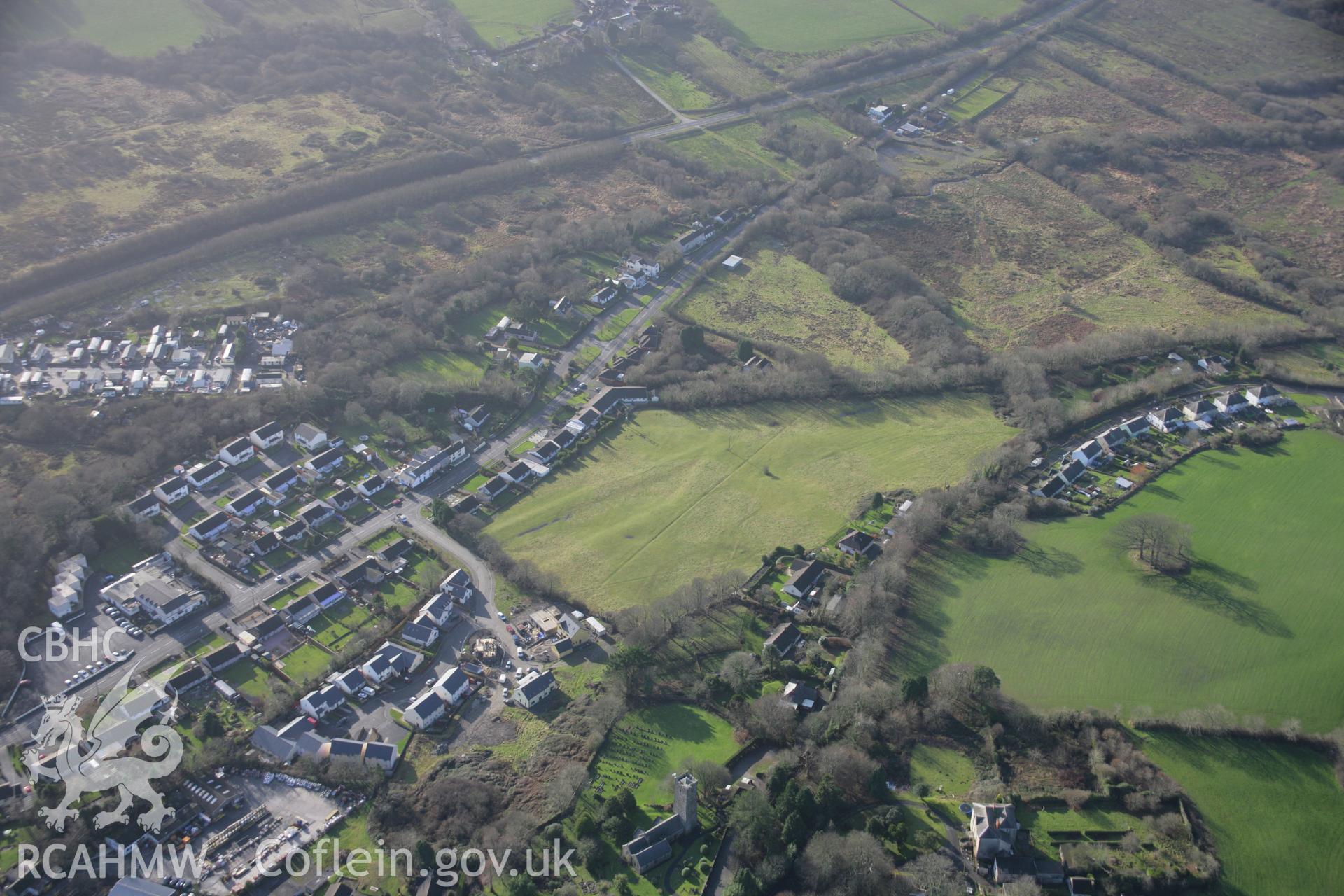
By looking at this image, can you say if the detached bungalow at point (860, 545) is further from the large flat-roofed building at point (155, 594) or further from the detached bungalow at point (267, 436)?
the detached bungalow at point (267, 436)

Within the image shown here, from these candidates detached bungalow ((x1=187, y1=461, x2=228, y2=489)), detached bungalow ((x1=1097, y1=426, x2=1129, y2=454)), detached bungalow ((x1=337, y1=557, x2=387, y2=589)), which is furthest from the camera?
detached bungalow ((x1=1097, y1=426, x2=1129, y2=454))

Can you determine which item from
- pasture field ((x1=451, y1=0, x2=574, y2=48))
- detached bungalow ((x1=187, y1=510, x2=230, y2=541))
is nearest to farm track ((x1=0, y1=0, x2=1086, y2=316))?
pasture field ((x1=451, y1=0, x2=574, y2=48))

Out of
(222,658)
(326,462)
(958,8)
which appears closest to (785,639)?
(222,658)

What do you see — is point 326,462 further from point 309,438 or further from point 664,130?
point 664,130

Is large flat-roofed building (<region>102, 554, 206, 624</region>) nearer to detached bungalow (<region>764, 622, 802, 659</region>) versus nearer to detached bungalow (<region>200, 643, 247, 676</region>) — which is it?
detached bungalow (<region>200, 643, 247, 676</region>)

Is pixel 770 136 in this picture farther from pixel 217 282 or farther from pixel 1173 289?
pixel 217 282

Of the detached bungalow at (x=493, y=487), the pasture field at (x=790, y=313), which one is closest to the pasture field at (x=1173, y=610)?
the pasture field at (x=790, y=313)

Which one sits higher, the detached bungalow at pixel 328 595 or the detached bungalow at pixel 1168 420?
the detached bungalow at pixel 1168 420
